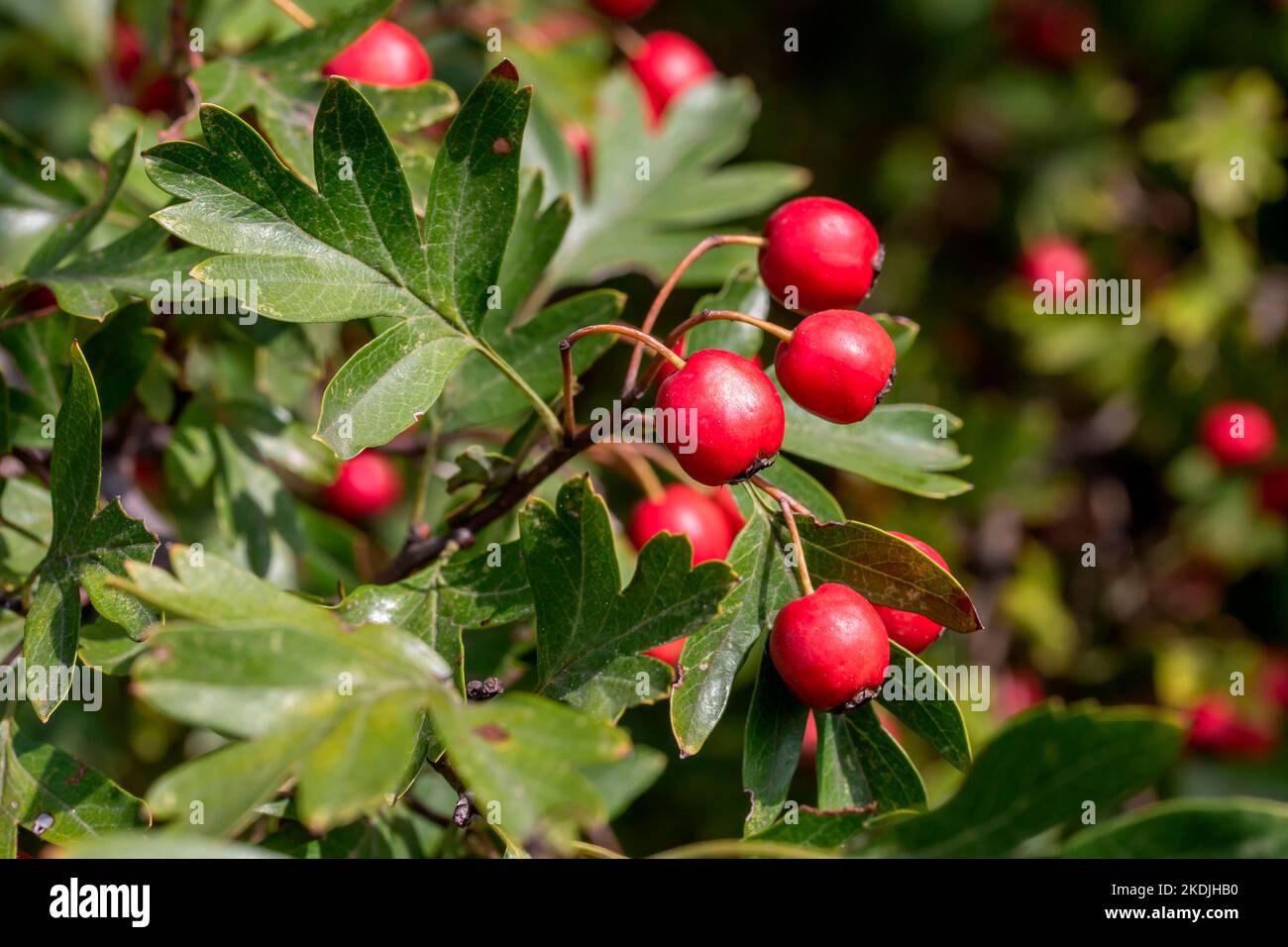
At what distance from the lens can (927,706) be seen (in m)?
1.16

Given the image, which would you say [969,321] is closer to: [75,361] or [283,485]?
[283,485]

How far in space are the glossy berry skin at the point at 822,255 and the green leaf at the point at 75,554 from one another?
726mm

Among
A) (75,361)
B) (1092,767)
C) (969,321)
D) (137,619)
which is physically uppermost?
(969,321)

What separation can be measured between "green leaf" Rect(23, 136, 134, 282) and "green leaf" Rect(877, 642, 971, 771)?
3.27ft

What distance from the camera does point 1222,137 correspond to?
3004mm

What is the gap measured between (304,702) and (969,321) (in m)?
3.01

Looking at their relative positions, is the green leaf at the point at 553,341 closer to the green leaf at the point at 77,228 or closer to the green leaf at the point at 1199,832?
the green leaf at the point at 77,228

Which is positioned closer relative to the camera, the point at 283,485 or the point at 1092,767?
the point at 1092,767

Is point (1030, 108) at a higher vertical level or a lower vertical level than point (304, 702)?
higher

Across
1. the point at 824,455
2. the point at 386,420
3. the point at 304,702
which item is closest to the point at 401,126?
the point at 386,420

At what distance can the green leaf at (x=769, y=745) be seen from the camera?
1.13 m

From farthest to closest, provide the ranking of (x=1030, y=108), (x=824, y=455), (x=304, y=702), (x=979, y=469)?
(x=1030, y=108) < (x=979, y=469) < (x=824, y=455) < (x=304, y=702)

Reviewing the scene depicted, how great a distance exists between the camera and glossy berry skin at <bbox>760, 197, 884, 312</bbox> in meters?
1.23
